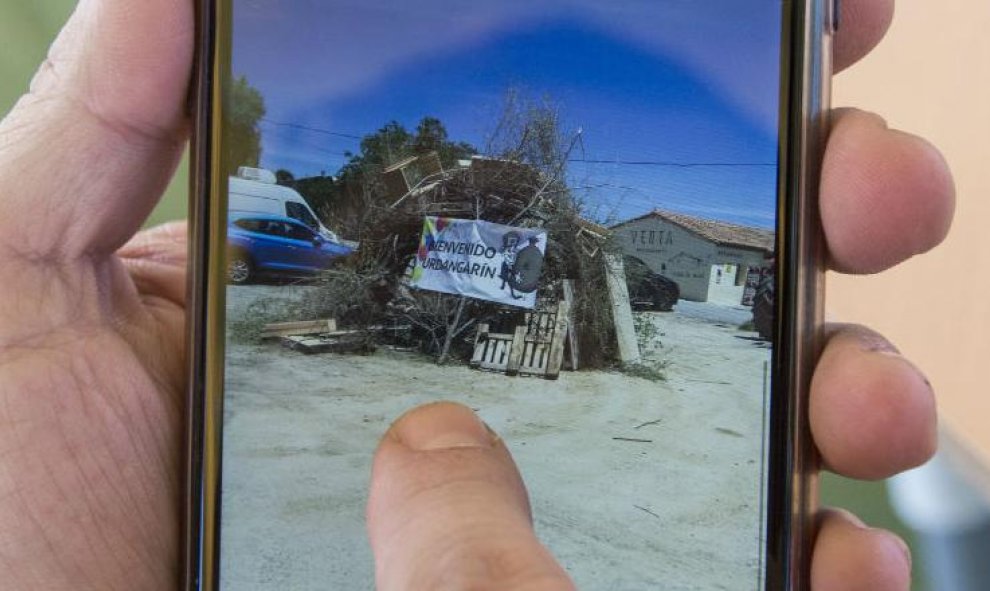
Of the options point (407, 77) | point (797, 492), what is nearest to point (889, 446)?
point (797, 492)

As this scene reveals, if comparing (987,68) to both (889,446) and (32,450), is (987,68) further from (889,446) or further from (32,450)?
(32,450)

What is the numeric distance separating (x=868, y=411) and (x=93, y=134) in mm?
191

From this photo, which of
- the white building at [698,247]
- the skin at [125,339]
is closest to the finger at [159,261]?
the skin at [125,339]

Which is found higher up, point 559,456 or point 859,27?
point 859,27

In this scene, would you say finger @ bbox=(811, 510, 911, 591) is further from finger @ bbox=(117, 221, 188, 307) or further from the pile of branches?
finger @ bbox=(117, 221, 188, 307)

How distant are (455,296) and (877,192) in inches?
3.8

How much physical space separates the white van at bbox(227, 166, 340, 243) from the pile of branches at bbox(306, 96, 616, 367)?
2cm

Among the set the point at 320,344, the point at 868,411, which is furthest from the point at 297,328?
the point at 868,411

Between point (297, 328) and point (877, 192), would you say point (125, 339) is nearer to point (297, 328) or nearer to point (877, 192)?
point (297, 328)

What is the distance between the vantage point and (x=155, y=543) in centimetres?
20

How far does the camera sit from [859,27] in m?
0.21

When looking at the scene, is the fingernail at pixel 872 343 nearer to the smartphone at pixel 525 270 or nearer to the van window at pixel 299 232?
the smartphone at pixel 525 270

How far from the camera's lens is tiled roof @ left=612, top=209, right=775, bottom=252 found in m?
0.18

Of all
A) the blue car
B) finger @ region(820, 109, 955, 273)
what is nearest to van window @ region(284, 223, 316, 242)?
the blue car
